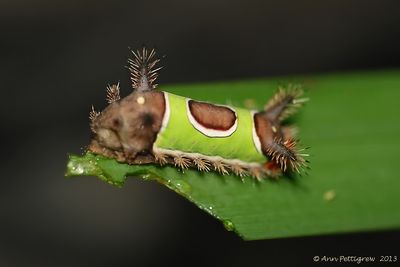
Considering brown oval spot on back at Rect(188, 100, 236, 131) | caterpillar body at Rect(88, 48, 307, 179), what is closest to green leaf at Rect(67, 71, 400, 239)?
caterpillar body at Rect(88, 48, 307, 179)

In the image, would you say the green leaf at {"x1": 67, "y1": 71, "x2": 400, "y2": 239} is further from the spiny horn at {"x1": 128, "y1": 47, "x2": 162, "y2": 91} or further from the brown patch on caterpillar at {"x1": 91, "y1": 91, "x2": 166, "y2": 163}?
the spiny horn at {"x1": 128, "y1": 47, "x2": 162, "y2": 91}

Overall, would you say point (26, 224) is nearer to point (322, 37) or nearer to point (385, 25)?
point (322, 37)

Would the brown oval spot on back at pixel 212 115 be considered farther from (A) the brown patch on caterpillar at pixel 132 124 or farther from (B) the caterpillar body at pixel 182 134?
(A) the brown patch on caterpillar at pixel 132 124

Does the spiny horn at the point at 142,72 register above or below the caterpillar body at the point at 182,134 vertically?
above

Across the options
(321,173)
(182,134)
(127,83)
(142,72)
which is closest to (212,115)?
(182,134)

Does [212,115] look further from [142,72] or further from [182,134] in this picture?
[142,72]

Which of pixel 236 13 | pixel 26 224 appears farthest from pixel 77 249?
pixel 236 13

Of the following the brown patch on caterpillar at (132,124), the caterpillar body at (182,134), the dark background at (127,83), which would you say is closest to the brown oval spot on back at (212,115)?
the caterpillar body at (182,134)
